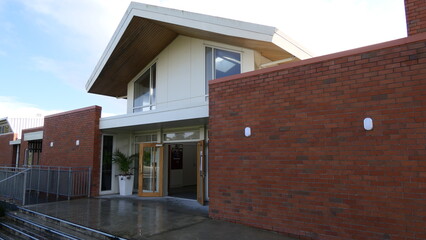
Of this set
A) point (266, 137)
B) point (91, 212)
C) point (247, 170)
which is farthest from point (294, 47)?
point (91, 212)

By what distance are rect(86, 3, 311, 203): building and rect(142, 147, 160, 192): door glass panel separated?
0.12 ft

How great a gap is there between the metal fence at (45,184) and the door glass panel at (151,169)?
2.19 meters

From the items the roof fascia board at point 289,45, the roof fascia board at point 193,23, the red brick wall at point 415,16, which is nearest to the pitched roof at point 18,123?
the roof fascia board at point 193,23

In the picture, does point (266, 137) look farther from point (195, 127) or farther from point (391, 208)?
→ point (195, 127)

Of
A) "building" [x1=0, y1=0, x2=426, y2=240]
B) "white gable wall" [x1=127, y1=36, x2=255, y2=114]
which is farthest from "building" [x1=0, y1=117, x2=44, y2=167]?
"building" [x1=0, y1=0, x2=426, y2=240]

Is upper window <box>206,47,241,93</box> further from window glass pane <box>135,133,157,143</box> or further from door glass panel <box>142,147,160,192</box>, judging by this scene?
door glass panel <box>142,147,160,192</box>

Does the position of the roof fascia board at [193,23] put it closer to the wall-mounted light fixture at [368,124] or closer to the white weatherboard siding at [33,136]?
the wall-mounted light fixture at [368,124]

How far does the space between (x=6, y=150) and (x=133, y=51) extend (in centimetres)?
1799

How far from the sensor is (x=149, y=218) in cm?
719

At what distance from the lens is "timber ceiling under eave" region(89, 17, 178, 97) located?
1031 centimetres

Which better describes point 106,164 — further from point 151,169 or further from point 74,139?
point 151,169

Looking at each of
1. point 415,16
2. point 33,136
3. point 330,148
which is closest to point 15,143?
point 33,136

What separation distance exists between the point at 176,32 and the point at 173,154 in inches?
249

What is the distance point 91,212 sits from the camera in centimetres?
801
